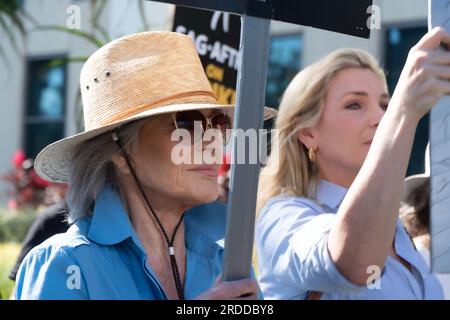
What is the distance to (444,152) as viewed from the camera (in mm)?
1775

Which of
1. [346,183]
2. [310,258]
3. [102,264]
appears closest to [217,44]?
[346,183]

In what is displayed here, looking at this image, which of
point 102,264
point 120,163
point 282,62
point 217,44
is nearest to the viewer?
point 102,264

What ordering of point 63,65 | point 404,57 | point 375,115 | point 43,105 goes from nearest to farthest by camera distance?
1. point 375,115
2. point 404,57
3. point 63,65
4. point 43,105

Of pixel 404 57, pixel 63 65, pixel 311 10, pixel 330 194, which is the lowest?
pixel 330 194

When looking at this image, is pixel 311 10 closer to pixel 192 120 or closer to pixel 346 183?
pixel 192 120

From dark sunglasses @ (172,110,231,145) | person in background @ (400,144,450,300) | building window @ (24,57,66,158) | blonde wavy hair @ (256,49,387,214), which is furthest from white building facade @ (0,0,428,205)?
dark sunglasses @ (172,110,231,145)

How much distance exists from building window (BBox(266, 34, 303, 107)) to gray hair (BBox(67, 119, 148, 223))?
845 cm

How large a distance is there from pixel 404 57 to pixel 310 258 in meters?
7.82

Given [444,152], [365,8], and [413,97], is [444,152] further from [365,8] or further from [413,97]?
[365,8]

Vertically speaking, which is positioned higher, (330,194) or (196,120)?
(196,120)

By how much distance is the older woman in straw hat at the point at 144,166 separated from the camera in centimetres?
208

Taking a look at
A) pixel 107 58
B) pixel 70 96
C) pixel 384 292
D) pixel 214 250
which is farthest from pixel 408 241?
pixel 70 96

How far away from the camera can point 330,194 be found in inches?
109

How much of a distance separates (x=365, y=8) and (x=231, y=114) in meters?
0.56
